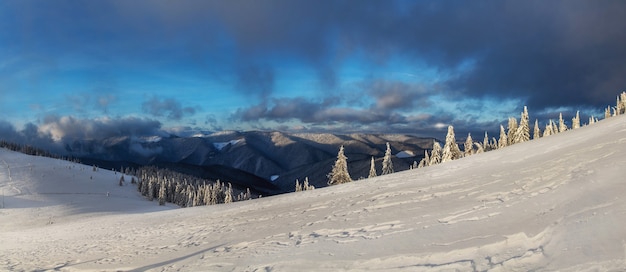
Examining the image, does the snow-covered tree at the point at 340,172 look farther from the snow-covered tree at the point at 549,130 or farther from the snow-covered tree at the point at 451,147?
the snow-covered tree at the point at 549,130

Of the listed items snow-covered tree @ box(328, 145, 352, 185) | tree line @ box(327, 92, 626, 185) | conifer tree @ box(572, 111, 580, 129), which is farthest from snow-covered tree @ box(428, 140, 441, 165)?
conifer tree @ box(572, 111, 580, 129)

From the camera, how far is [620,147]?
1541 cm

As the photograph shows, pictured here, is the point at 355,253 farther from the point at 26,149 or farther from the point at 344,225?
the point at 26,149

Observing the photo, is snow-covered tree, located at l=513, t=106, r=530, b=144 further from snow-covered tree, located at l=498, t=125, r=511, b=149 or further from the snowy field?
the snowy field

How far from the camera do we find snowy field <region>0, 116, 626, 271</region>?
27.9 ft

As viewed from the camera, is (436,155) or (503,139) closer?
(436,155)

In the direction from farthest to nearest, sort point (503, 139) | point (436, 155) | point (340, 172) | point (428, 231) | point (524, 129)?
1. point (503, 139)
2. point (436, 155)
3. point (524, 129)
4. point (340, 172)
5. point (428, 231)

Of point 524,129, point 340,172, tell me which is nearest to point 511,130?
point 524,129

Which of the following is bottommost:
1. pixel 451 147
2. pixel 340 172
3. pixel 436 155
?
pixel 340 172

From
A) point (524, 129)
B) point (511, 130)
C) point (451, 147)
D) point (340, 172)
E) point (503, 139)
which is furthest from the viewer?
point (503, 139)

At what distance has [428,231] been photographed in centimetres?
1120

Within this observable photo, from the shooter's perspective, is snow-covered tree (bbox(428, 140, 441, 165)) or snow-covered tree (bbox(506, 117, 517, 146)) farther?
snow-covered tree (bbox(506, 117, 517, 146))

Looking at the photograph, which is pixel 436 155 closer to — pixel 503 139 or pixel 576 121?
pixel 503 139

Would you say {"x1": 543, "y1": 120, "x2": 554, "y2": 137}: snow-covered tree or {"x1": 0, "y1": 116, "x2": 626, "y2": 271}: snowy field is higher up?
{"x1": 543, "y1": 120, "x2": 554, "y2": 137}: snow-covered tree
